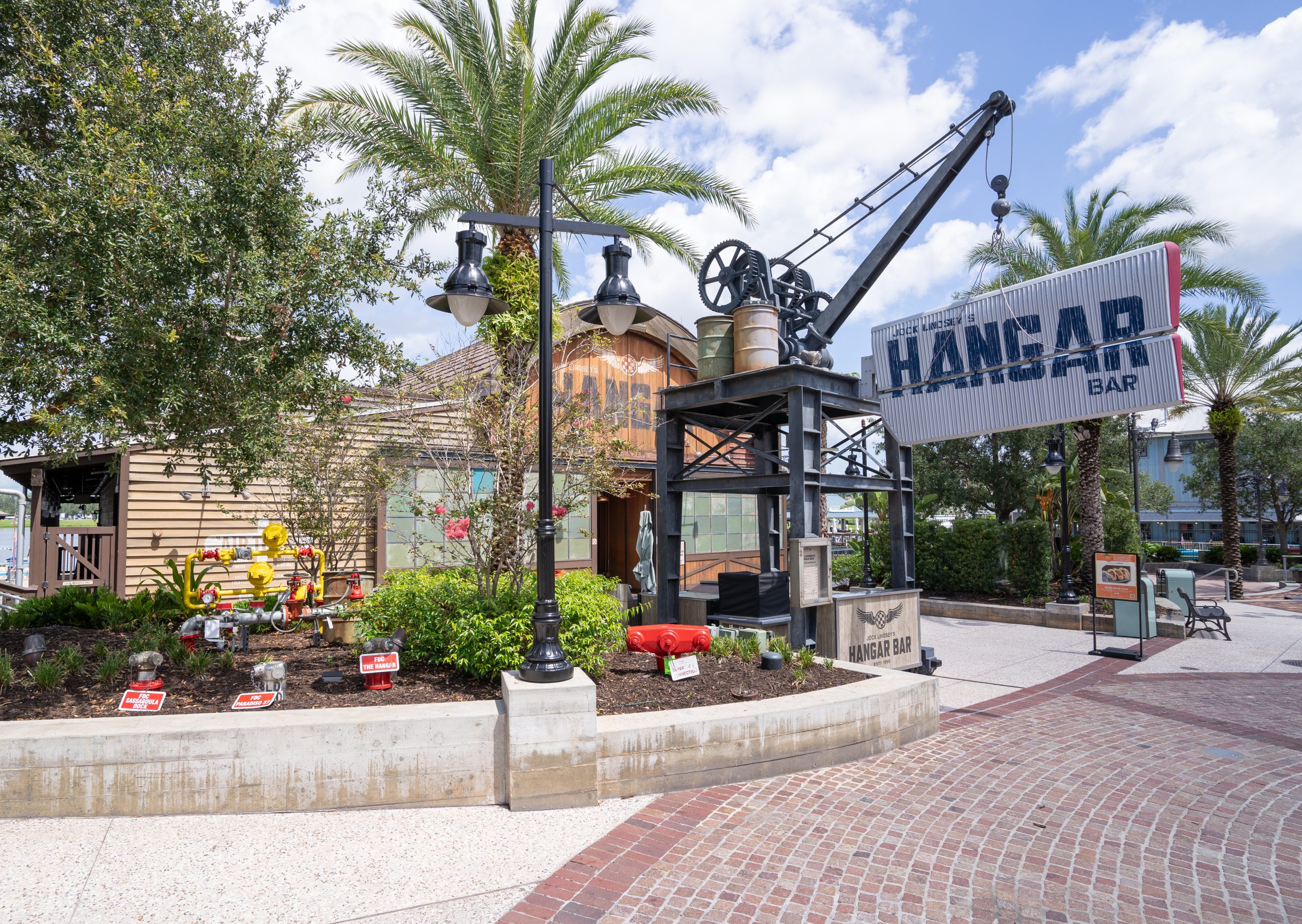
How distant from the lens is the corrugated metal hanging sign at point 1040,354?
8.17 metres

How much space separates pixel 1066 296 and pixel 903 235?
2.27m

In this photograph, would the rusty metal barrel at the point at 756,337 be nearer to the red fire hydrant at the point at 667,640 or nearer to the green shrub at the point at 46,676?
the red fire hydrant at the point at 667,640

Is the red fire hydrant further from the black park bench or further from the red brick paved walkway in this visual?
the black park bench

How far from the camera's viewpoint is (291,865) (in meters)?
4.08

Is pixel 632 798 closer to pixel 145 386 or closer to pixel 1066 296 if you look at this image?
pixel 145 386

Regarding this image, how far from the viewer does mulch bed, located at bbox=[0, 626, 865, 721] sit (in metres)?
5.60

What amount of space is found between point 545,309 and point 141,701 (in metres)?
3.99

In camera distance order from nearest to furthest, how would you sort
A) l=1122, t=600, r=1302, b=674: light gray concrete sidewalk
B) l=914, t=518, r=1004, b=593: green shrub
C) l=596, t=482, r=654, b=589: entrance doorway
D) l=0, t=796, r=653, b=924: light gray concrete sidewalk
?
l=0, t=796, r=653, b=924: light gray concrete sidewalk, l=1122, t=600, r=1302, b=674: light gray concrete sidewalk, l=914, t=518, r=1004, b=593: green shrub, l=596, t=482, r=654, b=589: entrance doorway

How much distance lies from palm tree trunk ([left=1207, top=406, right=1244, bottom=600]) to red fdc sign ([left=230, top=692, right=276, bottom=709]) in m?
24.2

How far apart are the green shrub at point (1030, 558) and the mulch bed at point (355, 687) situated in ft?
36.0

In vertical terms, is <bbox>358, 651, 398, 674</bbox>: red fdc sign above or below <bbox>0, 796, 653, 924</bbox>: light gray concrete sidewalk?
above

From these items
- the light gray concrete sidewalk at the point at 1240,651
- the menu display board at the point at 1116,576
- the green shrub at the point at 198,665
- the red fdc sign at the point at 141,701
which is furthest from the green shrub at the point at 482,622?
the menu display board at the point at 1116,576

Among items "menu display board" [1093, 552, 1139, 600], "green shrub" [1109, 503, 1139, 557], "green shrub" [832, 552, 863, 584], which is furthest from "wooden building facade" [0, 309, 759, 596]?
"green shrub" [1109, 503, 1139, 557]

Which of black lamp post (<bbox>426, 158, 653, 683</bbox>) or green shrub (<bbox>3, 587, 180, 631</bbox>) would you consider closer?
black lamp post (<bbox>426, 158, 653, 683</bbox>)
